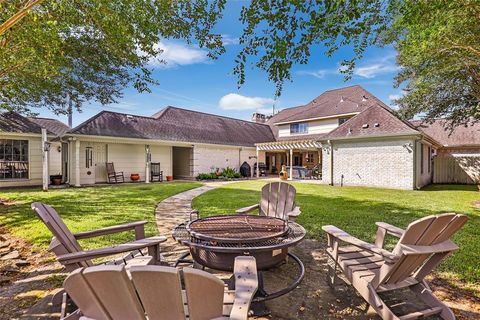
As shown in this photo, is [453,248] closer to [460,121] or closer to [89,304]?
[89,304]

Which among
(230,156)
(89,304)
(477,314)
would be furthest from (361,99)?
(89,304)

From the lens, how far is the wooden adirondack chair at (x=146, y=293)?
121 cm

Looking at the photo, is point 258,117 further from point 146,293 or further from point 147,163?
point 146,293

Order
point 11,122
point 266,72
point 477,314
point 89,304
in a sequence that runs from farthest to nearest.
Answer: point 11,122 → point 266,72 → point 477,314 → point 89,304

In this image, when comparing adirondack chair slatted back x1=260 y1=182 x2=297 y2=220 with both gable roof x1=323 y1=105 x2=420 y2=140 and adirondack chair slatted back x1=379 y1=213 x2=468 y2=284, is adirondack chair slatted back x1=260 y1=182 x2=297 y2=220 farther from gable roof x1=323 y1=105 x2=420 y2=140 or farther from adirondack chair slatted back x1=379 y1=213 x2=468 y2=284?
gable roof x1=323 y1=105 x2=420 y2=140

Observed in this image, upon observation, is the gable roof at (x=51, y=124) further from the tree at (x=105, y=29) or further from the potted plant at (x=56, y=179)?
the tree at (x=105, y=29)

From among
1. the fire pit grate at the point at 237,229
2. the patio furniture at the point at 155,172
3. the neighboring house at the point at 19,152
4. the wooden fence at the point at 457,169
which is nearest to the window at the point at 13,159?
the neighboring house at the point at 19,152

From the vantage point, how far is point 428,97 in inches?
436

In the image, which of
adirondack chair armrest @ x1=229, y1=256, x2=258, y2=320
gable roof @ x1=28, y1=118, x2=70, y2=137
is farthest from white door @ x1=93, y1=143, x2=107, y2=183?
adirondack chair armrest @ x1=229, y1=256, x2=258, y2=320

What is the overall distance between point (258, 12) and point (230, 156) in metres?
17.3

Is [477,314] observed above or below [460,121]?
below

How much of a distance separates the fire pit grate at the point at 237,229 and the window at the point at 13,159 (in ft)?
48.3

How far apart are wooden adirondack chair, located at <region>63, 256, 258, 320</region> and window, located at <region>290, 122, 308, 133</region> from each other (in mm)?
20805

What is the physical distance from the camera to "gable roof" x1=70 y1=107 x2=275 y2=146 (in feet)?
49.9
